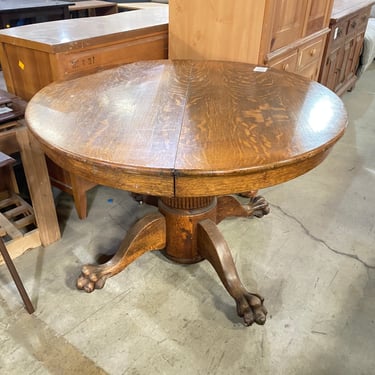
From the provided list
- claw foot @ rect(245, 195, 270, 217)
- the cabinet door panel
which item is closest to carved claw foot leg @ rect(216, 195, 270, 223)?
claw foot @ rect(245, 195, 270, 217)

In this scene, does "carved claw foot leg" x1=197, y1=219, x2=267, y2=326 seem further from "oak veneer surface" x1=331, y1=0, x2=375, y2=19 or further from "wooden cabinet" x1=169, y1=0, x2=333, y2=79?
"oak veneer surface" x1=331, y1=0, x2=375, y2=19

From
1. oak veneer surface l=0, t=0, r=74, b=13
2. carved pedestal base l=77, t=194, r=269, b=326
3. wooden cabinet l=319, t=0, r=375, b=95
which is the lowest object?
carved pedestal base l=77, t=194, r=269, b=326

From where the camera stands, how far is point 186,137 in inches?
34.8

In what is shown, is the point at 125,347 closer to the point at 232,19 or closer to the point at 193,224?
the point at 193,224

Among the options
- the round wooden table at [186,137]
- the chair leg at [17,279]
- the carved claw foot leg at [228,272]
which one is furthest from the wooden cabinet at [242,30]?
the chair leg at [17,279]

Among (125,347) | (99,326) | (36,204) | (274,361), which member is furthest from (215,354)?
(36,204)

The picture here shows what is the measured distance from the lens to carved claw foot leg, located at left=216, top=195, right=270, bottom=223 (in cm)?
163

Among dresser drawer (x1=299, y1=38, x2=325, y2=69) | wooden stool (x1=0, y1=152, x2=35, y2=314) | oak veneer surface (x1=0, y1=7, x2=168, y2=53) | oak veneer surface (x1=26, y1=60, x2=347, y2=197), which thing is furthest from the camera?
dresser drawer (x1=299, y1=38, x2=325, y2=69)

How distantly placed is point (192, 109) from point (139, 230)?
21.4 inches

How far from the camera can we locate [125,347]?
1.17m

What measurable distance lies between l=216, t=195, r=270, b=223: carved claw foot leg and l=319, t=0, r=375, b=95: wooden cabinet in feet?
4.32

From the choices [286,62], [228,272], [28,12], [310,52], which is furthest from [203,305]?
[28,12]

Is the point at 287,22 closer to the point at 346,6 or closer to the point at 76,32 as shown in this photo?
the point at 76,32

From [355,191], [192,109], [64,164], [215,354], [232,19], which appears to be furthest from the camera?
[355,191]
